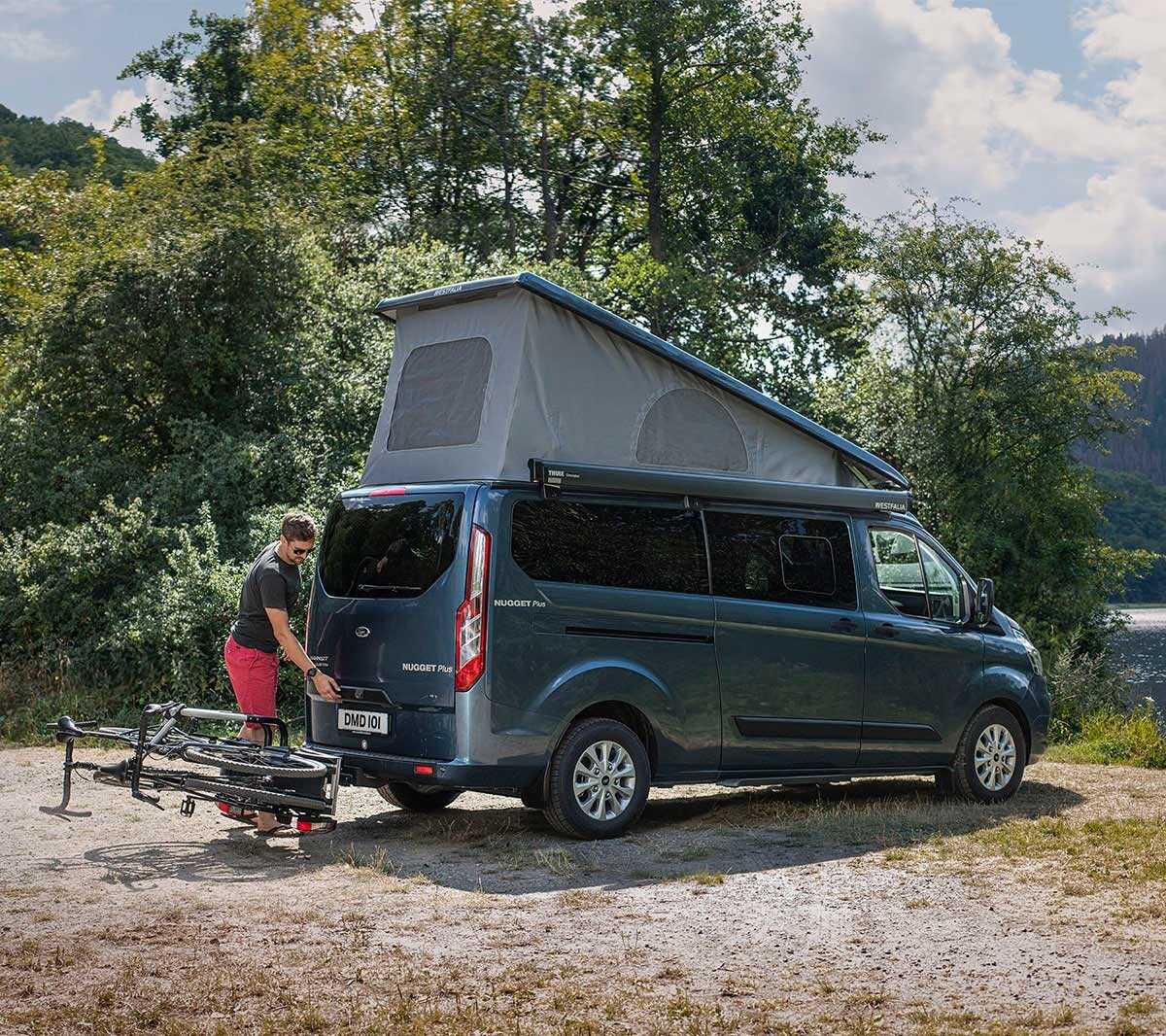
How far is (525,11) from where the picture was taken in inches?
1262

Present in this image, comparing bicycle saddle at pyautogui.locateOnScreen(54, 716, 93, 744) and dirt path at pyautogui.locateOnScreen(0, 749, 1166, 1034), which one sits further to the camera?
bicycle saddle at pyautogui.locateOnScreen(54, 716, 93, 744)

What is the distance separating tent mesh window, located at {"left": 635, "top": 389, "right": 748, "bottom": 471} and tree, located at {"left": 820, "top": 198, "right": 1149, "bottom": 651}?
1545 cm

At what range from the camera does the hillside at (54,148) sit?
34156mm

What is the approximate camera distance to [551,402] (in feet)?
27.7

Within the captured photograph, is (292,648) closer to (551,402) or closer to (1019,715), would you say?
(551,402)

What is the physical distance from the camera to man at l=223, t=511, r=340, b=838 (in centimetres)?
804

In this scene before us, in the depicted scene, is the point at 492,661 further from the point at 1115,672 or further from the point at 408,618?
the point at 1115,672

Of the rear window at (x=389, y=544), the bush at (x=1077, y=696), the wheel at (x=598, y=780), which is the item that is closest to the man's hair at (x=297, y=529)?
the rear window at (x=389, y=544)

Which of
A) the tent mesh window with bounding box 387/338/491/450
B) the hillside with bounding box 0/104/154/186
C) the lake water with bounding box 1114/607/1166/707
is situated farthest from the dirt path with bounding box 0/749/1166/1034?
the hillside with bounding box 0/104/154/186

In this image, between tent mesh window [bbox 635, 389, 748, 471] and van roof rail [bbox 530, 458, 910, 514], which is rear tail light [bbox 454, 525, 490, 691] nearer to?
van roof rail [bbox 530, 458, 910, 514]

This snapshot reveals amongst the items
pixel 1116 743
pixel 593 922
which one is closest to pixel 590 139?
pixel 1116 743

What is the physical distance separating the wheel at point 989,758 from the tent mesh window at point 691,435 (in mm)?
2593

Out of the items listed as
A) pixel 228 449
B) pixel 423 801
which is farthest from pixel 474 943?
pixel 228 449

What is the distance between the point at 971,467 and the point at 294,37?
62.1 ft
